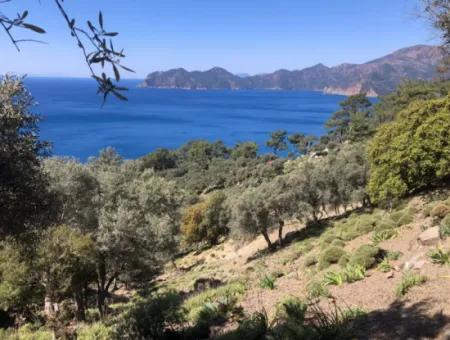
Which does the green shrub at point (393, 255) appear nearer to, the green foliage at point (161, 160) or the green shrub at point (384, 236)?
the green shrub at point (384, 236)

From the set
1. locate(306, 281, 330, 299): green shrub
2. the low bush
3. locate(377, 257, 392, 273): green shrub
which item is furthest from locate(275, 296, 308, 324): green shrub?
the low bush

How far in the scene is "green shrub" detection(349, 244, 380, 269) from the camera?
10210 millimetres

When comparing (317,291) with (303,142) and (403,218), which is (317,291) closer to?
(403,218)

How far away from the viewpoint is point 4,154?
5.68m

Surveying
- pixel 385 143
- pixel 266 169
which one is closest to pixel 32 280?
pixel 385 143

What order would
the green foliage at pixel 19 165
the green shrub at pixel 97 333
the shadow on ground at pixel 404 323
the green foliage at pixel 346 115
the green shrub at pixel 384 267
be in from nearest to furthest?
the shadow on ground at pixel 404 323 < the green foliage at pixel 19 165 < the green shrub at pixel 97 333 < the green shrub at pixel 384 267 < the green foliage at pixel 346 115

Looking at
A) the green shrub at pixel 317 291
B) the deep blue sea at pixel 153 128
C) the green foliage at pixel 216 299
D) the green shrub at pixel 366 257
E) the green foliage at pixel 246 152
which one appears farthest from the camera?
the deep blue sea at pixel 153 128

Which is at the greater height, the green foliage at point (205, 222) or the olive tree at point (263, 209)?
the olive tree at point (263, 209)

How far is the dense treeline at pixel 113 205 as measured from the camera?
22.0 feet

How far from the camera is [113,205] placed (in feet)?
67.1

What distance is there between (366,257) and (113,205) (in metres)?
14.2

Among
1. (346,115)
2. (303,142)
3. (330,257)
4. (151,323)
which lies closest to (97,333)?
(151,323)

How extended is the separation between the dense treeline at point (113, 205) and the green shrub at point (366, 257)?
20.7 feet

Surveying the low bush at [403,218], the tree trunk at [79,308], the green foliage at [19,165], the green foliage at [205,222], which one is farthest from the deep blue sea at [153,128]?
the green foliage at [19,165]
